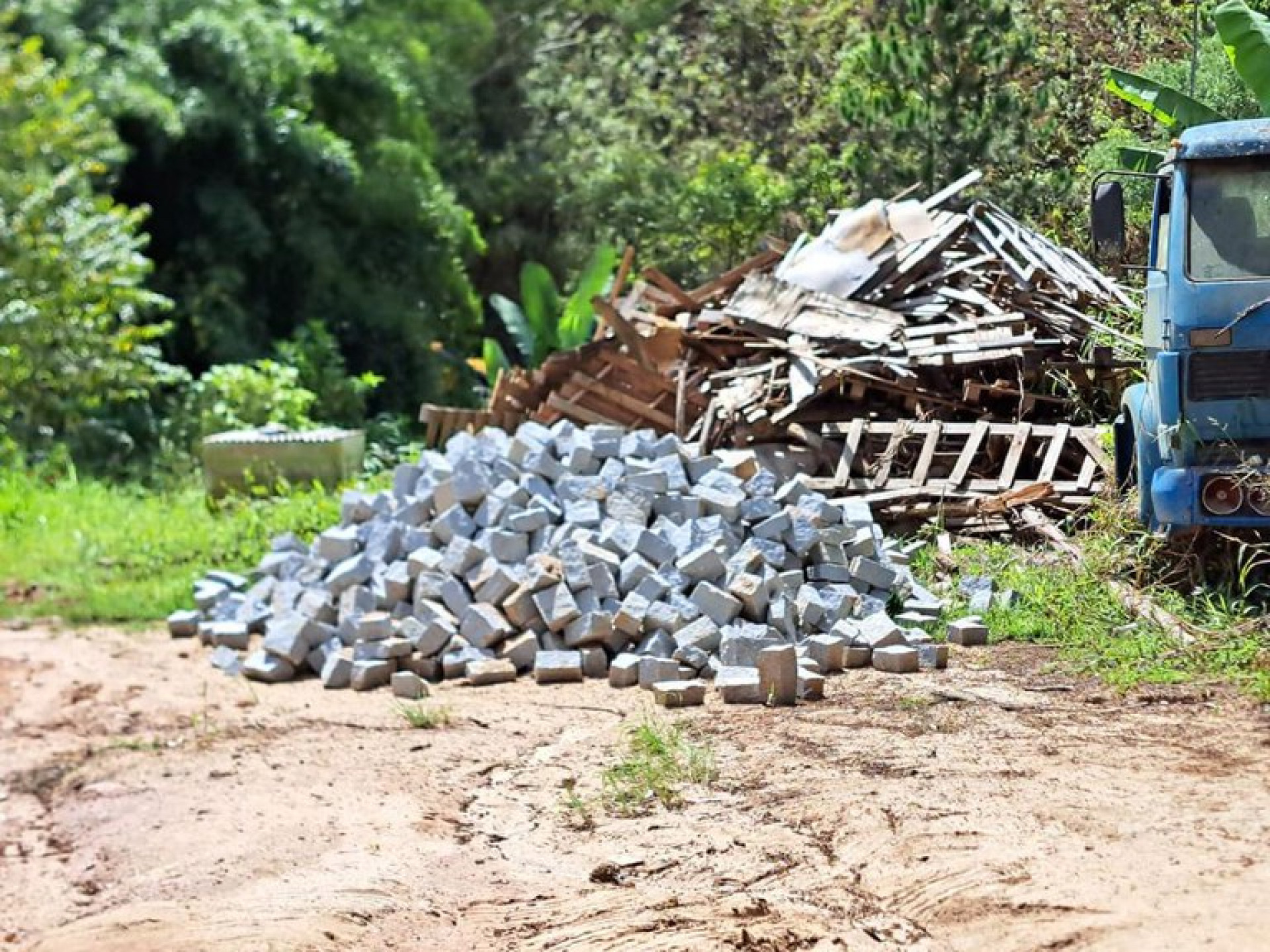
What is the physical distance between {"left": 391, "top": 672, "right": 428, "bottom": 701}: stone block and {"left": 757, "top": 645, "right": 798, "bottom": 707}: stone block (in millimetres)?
2114

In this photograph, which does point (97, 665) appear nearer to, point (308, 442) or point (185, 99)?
point (308, 442)

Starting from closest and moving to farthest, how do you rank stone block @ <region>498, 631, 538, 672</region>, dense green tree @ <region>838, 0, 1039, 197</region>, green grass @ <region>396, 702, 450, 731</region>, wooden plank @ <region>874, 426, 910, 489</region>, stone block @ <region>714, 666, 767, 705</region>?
stone block @ <region>714, 666, 767, 705</region>
green grass @ <region>396, 702, 450, 731</region>
stone block @ <region>498, 631, 538, 672</region>
wooden plank @ <region>874, 426, 910, 489</region>
dense green tree @ <region>838, 0, 1039, 197</region>

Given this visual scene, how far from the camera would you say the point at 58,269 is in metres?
Answer: 15.9

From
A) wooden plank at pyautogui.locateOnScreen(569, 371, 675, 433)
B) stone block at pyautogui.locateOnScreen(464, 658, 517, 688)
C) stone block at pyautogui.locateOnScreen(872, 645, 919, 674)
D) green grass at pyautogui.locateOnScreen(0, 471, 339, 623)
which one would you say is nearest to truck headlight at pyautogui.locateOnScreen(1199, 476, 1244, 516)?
stone block at pyautogui.locateOnScreen(872, 645, 919, 674)

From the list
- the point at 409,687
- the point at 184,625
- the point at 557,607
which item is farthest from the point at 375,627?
the point at 184,625

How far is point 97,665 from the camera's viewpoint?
407 inches

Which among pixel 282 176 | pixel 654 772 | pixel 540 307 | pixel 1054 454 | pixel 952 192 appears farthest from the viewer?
pixel 282 176

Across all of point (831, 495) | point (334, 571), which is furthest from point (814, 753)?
point (334, 571)

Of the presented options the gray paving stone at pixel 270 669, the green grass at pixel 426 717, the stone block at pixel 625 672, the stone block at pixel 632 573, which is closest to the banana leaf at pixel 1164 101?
the stone block at pixel 632 573

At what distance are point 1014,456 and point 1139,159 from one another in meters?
1.91

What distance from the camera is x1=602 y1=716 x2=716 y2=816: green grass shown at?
671 cm

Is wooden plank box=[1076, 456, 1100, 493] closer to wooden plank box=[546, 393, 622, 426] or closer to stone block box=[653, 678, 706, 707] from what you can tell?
stone block box=[653, 678, 706, 707]

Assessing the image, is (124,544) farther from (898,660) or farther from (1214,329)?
(1214,329)

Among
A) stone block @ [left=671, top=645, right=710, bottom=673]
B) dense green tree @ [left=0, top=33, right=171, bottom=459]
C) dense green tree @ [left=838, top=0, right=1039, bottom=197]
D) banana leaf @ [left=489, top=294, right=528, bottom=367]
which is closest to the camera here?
stone block @ [left=671, top=645, right=710, bottom=673]
